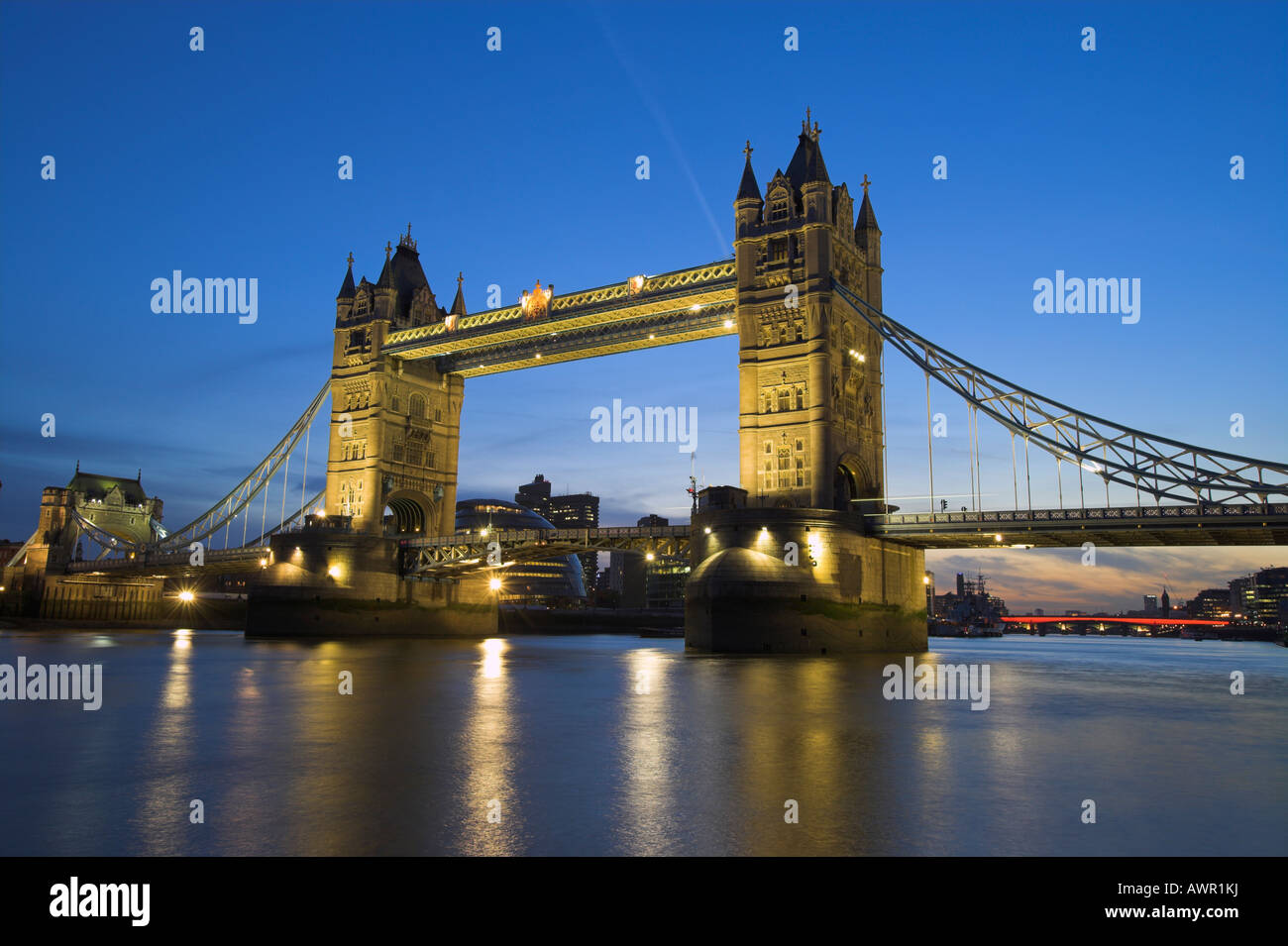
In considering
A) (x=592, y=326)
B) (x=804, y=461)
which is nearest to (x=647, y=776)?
(x=804, y=461)

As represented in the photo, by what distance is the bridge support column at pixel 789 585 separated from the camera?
142 feet

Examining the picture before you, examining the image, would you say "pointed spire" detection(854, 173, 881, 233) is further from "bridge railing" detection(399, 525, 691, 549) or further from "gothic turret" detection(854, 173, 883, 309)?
"bridge railing" detection(399, 525, 691, 549)

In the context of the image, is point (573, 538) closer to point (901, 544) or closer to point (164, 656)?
point (901, 544)

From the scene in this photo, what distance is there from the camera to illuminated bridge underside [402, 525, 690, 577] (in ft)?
185

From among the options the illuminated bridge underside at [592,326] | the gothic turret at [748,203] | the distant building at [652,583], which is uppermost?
the gothic turret at [748,203]

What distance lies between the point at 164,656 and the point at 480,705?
26674 millimetres

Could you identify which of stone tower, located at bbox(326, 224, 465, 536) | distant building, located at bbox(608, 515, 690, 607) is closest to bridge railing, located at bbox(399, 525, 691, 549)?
stone tower, located at bbox(326, 224, 465, 536)

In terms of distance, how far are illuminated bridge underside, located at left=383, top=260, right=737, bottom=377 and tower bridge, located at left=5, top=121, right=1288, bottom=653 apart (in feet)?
0.54

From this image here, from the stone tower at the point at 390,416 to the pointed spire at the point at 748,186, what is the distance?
103ft

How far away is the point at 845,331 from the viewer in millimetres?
52438

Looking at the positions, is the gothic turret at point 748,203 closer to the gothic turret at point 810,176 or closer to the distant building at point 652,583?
the gothic turret at point 810,176

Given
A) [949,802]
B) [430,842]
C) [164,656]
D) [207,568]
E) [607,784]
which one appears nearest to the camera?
[430,842]

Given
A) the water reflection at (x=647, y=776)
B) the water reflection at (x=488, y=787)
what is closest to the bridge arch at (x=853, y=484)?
the water reflection at (x=647, y=776)
